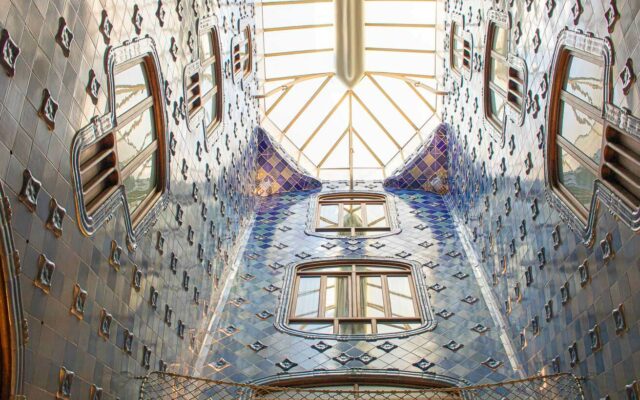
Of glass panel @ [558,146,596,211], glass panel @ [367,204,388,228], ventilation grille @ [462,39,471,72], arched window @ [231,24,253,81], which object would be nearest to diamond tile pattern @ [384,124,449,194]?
glass panel @ [367,204,388,228]

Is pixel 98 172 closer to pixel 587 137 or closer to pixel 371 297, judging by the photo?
pixel 587 137

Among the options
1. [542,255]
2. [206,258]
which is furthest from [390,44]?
[542,255]

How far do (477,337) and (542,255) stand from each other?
8.01ft

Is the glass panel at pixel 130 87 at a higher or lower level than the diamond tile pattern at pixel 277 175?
lower

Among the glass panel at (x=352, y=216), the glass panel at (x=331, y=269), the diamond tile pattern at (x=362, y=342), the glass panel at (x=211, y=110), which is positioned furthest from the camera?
the glass panel at (x=352, y=216)

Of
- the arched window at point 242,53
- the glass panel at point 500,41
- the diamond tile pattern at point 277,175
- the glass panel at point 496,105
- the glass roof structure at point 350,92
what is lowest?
the glass panel at point 496,105

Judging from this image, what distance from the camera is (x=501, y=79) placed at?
12367 mm

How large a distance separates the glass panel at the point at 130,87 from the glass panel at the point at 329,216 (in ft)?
27.7

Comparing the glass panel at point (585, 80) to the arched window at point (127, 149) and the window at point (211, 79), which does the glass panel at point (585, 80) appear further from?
the window at point (211, 79)

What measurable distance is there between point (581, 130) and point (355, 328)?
5.60 m

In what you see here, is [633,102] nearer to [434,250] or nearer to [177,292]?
[177,292]

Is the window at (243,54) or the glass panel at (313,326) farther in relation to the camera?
the window at (243,54)

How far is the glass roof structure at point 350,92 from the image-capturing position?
19938mm

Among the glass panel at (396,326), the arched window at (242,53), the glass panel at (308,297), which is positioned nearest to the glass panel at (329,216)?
the glass panel at (308,297)
